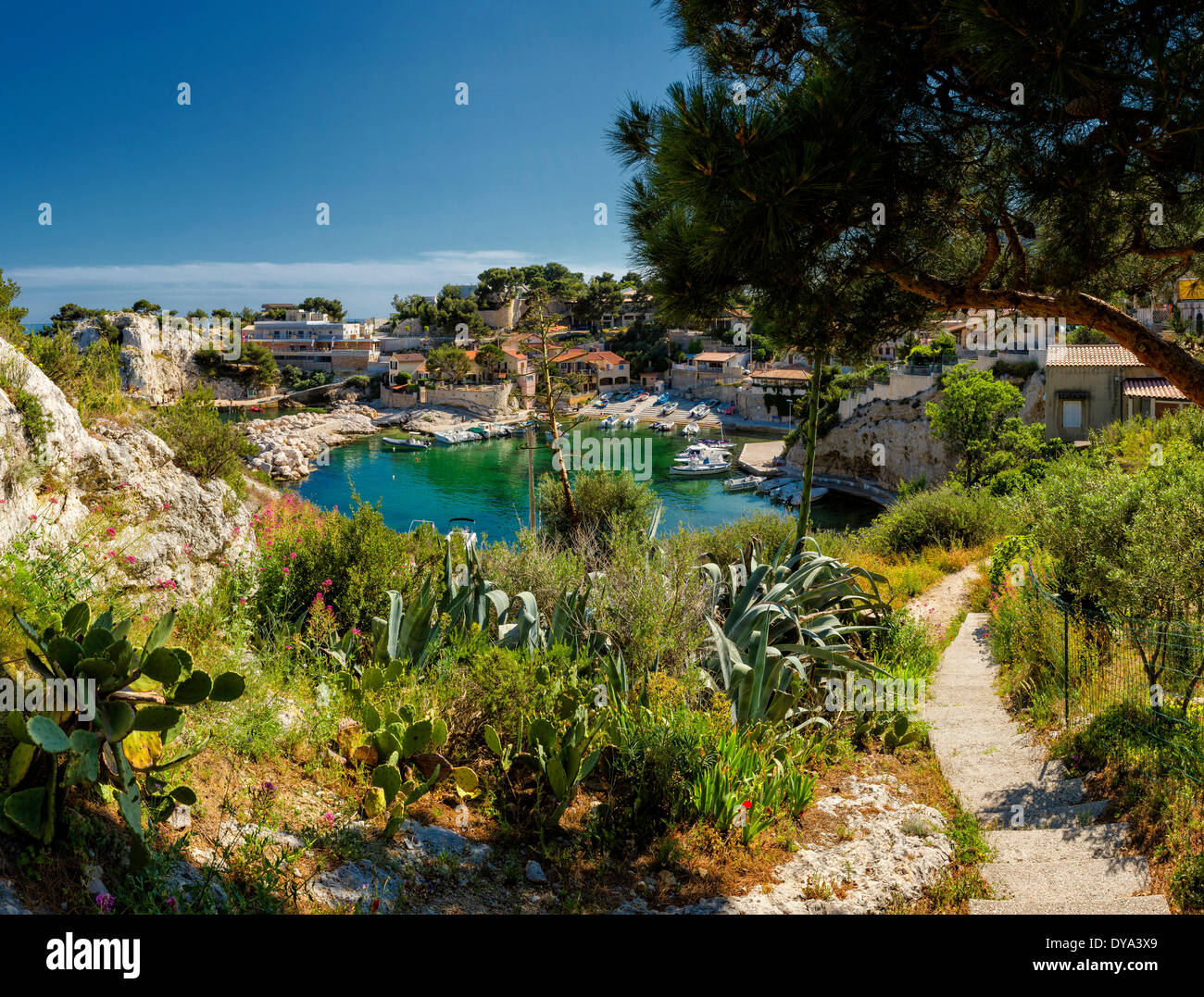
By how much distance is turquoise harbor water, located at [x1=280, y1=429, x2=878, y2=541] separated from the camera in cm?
3731

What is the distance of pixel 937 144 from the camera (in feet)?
14.0

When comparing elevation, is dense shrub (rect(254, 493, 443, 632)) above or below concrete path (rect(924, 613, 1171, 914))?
above

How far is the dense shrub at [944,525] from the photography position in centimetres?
1498

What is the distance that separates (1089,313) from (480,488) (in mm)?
43347

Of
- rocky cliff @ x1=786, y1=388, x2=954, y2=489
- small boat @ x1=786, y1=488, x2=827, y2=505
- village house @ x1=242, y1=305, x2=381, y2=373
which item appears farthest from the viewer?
village house @ x1=242, y1=305, x2=381, y2=373

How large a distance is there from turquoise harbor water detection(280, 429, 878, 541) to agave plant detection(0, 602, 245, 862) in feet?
84.6

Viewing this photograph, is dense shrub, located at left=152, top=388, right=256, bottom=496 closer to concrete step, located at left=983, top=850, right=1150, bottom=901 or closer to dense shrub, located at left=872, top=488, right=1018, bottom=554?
concrete step, located at left=983, top=850, right=1150, bottom=901

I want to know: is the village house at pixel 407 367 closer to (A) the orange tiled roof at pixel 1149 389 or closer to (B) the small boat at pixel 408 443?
(B) the small boat at pixel 408 443

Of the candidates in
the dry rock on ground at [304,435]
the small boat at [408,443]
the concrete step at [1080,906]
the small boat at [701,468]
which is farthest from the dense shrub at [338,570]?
the small boat at [408,443]

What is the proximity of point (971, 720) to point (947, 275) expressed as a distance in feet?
11.6

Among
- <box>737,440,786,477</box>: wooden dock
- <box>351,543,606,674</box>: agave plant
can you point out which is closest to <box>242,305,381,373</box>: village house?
<box>737,440,786,477</box>: wooden dock

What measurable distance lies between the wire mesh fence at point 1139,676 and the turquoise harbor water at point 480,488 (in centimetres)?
2233
